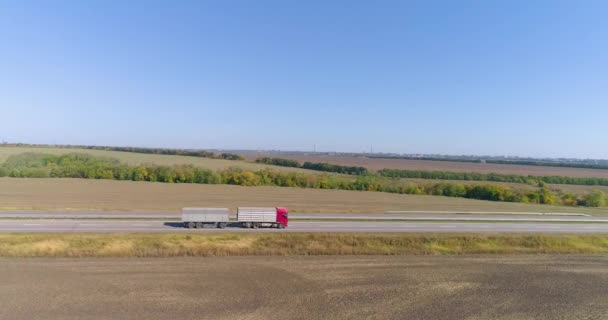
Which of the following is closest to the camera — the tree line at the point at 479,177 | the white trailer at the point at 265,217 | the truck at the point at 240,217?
the truck at the point at 240,217

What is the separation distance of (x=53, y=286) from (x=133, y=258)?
19.0 feet

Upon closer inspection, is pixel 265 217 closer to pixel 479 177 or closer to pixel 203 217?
pixel 203 217

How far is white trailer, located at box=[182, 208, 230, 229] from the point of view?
114 feet

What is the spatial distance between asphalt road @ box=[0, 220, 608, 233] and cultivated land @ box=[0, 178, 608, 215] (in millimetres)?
8380

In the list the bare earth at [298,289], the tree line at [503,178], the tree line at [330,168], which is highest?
the tree line at [330,168]

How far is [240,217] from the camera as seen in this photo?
117 feet

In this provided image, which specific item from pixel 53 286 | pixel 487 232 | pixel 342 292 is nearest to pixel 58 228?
pixel 53 286

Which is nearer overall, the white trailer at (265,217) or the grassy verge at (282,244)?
the grassy verge at (282,244)

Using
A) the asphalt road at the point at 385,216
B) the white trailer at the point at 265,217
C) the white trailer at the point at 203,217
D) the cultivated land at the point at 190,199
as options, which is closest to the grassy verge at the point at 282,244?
the white trailer at the point at 265,217

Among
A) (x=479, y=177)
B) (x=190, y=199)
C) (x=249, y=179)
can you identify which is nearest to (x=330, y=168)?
(x=479, y=177)

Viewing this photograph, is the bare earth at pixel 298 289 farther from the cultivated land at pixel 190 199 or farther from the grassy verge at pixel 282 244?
the cultivated land at pixel 190 199

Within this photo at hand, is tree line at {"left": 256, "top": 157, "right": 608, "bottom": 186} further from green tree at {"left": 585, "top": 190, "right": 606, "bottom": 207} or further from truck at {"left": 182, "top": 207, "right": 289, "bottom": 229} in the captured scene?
truck at {"left": 182, "top": 207, "right": 289, "bottom": 229}

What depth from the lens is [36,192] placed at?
177 feet

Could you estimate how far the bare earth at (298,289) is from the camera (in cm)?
1761
